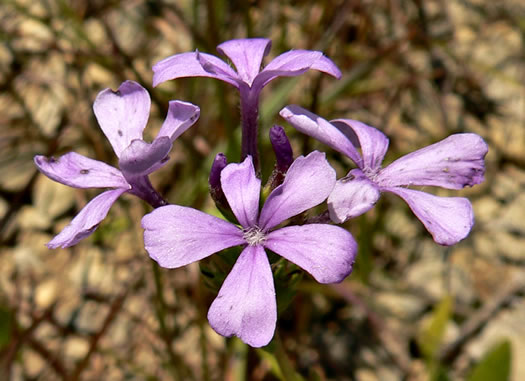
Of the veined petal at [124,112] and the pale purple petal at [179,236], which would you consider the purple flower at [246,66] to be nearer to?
the veined petal at [124,112]

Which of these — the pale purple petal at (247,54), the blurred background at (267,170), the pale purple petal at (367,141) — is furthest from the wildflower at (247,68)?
the blurred background at (267,170)

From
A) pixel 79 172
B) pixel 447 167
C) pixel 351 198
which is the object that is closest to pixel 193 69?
pixel 79 172

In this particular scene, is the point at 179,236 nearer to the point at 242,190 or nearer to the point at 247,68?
the point at 242,190

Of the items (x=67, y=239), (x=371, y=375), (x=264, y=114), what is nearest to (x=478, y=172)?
(x=67, y=239)

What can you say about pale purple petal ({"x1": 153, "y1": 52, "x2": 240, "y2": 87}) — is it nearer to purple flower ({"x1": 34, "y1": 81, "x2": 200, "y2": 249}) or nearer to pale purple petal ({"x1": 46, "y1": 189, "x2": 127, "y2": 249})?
purple flower ({"x1": 34, "y1": 81, "x2": 200, "y2": 249})

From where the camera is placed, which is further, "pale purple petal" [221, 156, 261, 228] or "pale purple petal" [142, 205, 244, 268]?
"pale purple petal" [221, 156, 261, 228]

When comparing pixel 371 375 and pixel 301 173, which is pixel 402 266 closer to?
pixel 371 375

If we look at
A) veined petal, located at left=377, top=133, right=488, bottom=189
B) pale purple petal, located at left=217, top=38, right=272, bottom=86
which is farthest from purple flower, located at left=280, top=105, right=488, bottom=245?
pale purple petal, located at left=217, top=38, right=272, bottom=86
